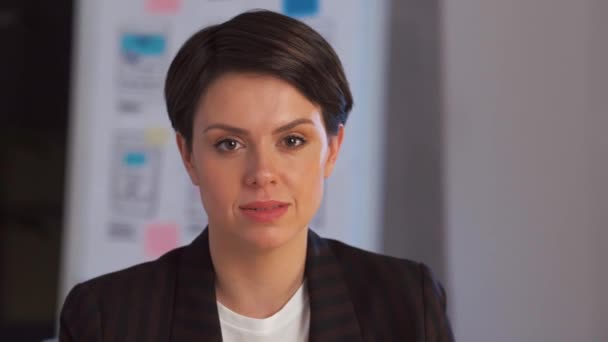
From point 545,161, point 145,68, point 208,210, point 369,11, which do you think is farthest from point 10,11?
point 545,161

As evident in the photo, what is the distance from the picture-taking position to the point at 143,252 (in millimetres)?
1244

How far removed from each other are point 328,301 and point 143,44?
0.72 m

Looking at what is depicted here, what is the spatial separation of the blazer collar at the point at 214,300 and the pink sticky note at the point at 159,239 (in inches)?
17.2

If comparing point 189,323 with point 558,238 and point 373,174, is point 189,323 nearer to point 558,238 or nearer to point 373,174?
point 373,174

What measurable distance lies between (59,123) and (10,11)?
0.30m

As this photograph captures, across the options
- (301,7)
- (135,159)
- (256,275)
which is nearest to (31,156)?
(135,159)

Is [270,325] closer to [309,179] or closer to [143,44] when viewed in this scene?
[309,179]

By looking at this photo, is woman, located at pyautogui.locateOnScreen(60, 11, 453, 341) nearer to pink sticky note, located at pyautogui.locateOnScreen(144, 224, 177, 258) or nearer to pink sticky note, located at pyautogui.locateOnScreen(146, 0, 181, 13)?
pink sticky note, located at pyautogui.locateOnScreen(144, 224, 177, 258)

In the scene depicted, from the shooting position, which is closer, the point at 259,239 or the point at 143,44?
the point at 259,239

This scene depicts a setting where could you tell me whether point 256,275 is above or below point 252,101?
below

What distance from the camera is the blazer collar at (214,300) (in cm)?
73

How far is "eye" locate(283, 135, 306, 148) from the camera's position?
697mm

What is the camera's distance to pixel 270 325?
75cm

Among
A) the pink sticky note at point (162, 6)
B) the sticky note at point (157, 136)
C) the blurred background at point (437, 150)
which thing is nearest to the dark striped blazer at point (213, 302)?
the blurred background at point (437, 150)
